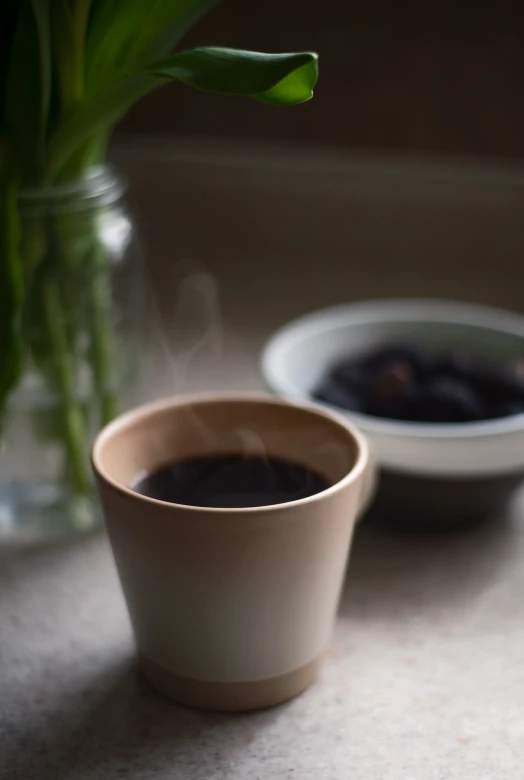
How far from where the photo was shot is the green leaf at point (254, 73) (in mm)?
330

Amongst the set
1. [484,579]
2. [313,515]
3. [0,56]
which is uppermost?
[0,56]

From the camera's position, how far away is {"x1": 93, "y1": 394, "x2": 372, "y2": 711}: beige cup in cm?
35

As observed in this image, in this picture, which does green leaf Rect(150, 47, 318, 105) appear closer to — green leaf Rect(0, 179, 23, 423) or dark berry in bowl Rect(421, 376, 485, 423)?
green leaf Rect(0, 179, 23, 423)

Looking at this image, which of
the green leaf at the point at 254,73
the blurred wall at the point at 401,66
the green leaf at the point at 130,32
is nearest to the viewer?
the green leaf at the point at 254,73

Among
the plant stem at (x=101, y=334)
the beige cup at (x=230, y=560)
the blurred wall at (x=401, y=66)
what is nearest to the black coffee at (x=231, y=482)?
the beige cup at (x=230, y=560)

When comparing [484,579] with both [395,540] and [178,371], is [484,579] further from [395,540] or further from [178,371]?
[178,371]

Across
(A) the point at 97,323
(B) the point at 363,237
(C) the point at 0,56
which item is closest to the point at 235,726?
(A) the point at 97,323

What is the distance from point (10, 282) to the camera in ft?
1.46

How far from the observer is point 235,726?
0.39 metres

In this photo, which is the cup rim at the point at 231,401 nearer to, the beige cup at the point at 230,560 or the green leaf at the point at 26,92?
the beige cup at the point at 230,560

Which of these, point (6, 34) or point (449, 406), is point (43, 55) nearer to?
point (6, 34)

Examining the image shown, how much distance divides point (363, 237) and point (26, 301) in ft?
1.50

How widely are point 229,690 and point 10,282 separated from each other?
0.70 ft

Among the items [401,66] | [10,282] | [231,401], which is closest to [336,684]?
[231,401]
